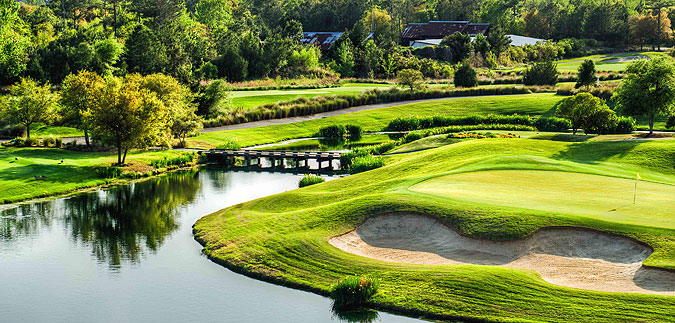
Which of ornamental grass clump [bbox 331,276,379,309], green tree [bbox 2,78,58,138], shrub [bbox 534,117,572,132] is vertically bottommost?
ornamental grass clump [bbox 331,276,379,309]

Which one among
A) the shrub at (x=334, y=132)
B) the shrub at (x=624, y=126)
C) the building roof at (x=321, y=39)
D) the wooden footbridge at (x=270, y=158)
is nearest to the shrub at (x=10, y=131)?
the wooden footbridge at (x=270, y=158)

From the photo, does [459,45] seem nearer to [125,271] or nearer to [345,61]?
[345,61]

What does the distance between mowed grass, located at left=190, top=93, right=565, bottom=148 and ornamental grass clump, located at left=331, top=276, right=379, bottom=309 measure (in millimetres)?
45545

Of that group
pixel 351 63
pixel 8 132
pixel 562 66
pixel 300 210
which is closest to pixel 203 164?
pixel 8 132

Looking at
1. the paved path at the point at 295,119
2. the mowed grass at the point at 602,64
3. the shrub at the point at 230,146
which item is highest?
the mowed grass at the point at 602,64

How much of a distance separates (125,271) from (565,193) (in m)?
20.3

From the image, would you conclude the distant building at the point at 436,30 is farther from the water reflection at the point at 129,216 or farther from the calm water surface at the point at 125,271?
the calm water surface at the point at 125,271

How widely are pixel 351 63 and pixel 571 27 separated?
68614 millimetres

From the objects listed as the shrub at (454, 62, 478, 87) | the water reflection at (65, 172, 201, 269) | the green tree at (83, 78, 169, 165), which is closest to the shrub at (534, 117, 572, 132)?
the shrub at (454, 62, 478, 87)

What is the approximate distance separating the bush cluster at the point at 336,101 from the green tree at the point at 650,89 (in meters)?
38.7

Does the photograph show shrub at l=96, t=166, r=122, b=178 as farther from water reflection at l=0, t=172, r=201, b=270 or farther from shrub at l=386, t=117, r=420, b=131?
shrub at l=386, t=117, r=420, b=131

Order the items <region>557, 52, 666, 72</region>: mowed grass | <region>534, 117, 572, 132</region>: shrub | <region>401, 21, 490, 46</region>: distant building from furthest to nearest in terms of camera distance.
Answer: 1. <region>401, 21, 490, 46</region>: distant building
2. <region>557, 52, 666, 72</region>: mowed grass
3. <region>534, 117, 572, 132</region>: shrub

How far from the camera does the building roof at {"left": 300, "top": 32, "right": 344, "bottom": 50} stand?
511 ft

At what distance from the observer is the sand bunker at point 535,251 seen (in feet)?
74.9
